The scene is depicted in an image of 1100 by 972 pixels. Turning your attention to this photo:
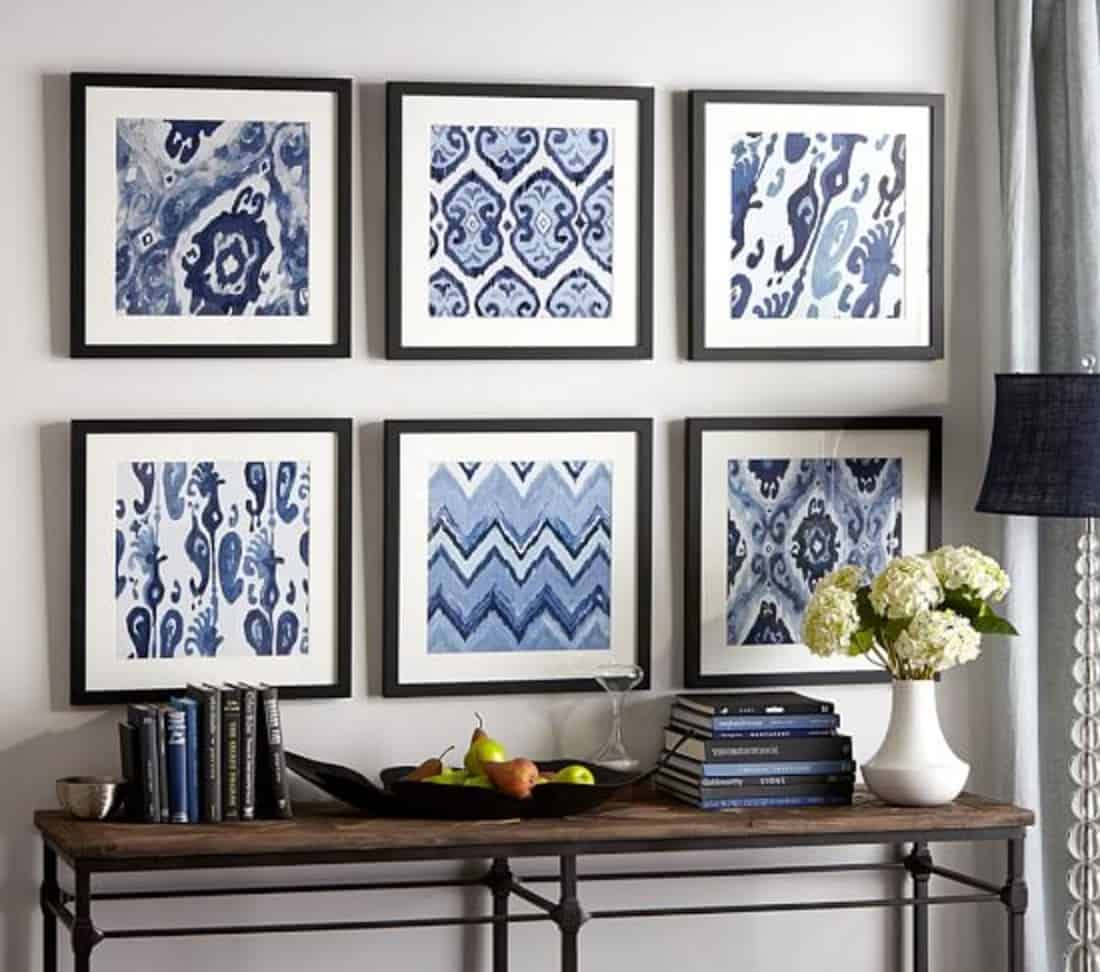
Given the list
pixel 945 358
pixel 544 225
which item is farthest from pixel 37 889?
pixel 945 358

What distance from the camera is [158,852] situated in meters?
3.52

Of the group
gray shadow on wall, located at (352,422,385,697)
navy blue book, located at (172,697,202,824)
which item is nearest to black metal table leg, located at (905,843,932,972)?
gray shadow on wall, located at (352,422,385,697)

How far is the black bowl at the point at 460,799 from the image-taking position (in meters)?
3.74

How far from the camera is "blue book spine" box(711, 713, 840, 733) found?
3910mm

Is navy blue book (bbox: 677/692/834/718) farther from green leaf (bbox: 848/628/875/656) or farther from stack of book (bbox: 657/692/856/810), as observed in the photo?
green leaf (bbox: 848/628/875/656)

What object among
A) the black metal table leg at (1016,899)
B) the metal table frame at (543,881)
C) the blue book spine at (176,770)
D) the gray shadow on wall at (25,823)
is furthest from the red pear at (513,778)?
the black metal table leg at (1016,899)

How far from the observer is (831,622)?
12.8 ft

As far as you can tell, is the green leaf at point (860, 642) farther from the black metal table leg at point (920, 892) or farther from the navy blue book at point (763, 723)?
the black metal table leg at point (920, 892)

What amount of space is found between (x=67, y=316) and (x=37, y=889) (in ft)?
3.50

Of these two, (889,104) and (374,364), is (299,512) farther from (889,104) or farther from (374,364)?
(889,104)

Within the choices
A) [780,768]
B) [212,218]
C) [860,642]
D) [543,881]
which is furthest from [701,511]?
[212,218]

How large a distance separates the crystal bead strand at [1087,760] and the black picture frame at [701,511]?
0.33 m

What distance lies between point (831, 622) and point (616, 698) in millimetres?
478

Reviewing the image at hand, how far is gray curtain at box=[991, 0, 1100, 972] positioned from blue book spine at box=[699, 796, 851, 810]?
492mm
